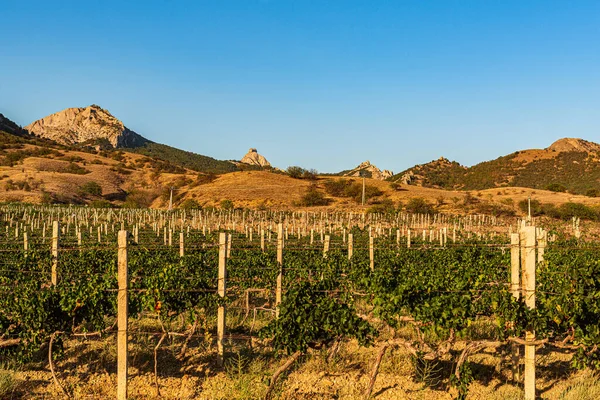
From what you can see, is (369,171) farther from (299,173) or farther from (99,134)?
(99,134)

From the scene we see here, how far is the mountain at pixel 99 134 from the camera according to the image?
448 feet

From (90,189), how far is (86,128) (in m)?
97.0

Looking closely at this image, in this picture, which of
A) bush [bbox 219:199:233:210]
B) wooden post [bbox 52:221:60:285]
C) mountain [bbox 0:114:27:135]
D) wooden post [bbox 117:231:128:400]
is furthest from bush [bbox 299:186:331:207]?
mountain [bbox 0:114:27:135]

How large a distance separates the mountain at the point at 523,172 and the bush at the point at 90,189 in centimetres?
5366

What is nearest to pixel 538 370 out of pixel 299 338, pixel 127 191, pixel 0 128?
pixel 299 338

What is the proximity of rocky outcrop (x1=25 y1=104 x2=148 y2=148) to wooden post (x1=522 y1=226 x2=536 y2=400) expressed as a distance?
148m

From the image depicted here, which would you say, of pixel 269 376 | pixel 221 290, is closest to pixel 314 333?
pixel 269 376

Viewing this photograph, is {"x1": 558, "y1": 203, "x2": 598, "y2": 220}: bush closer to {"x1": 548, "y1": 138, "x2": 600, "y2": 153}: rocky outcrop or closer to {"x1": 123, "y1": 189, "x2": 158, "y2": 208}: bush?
{"x1": 123, "y1": 189, "x2": 158, "y2": 208}: bush

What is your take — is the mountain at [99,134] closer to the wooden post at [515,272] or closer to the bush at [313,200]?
the bush at [313,200]

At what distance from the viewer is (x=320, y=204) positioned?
5544 cm

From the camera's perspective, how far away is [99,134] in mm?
148375

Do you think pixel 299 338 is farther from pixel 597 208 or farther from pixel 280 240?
pixel 597 208

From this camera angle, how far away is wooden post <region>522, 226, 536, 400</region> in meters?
5.43

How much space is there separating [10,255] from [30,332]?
26.4ft
